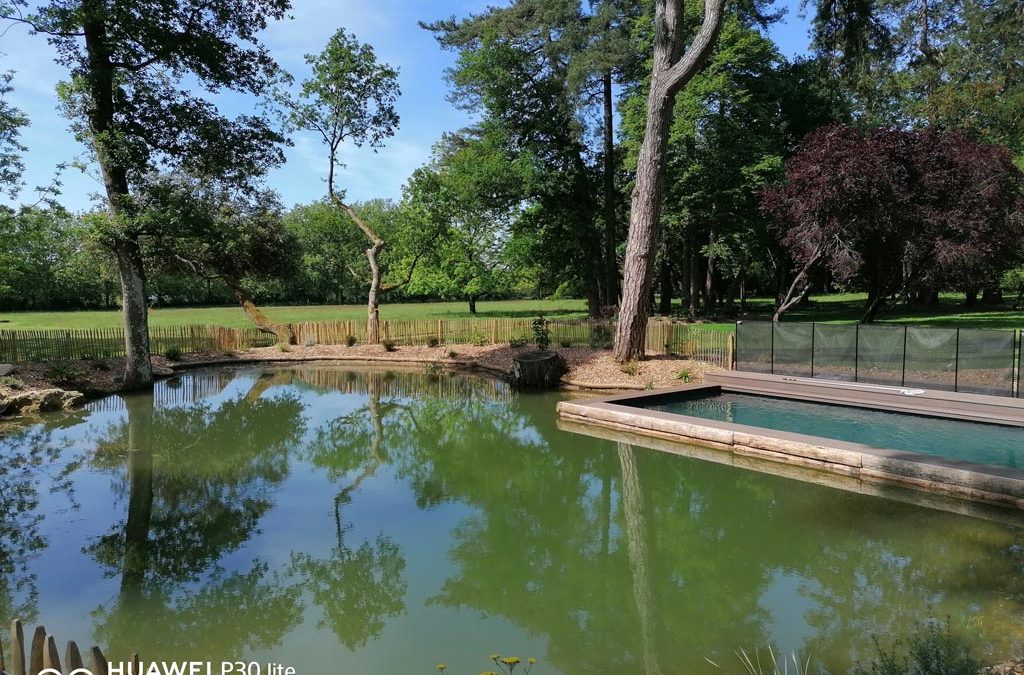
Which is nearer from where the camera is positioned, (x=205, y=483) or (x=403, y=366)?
(x=205, y=483)

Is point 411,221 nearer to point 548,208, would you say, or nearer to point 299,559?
point 548,208

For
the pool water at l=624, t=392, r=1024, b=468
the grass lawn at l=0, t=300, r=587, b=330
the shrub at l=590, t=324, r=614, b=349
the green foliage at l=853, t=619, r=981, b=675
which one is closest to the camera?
the green foliage at l=853, t=619, r=981, b=675

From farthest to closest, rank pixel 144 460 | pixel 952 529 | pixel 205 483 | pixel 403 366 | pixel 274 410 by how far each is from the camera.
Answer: pixel 403 366
pixel 274 410
pixel 144 460
pixel 205 483
pixel 952 529

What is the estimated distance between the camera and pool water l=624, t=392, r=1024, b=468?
34.1ft

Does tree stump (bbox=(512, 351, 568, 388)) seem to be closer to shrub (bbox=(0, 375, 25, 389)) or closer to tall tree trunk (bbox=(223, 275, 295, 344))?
shrub (bbox=(0, 375, 25, 389))

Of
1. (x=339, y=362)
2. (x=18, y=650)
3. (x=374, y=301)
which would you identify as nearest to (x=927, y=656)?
(x=18, y=650)

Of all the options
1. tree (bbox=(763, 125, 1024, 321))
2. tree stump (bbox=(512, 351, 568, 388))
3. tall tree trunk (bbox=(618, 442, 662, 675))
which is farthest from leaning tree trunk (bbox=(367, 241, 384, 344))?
tall tree trunk (bbox=(618, 442, 662, 675))

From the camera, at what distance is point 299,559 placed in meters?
6.50

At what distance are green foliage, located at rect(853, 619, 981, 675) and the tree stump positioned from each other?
13250 mm

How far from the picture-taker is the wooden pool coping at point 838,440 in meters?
8.06

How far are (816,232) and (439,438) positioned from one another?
1443 centimetres

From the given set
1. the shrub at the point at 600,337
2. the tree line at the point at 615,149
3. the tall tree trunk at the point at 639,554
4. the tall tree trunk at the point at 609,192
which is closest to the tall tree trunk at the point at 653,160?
the tree line at the point at 615,149

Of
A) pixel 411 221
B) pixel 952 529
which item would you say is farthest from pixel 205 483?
pixel 411 221

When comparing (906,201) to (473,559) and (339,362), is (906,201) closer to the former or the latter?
(473,559)
